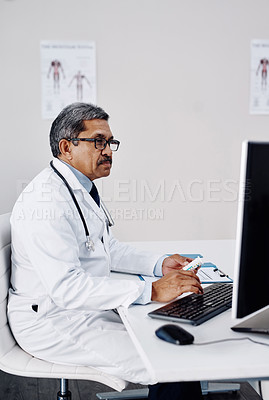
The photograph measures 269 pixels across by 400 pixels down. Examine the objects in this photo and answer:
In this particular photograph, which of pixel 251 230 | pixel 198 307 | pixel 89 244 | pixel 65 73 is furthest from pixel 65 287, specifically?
pixel 65 73

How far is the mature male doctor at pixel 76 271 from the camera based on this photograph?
1.32m

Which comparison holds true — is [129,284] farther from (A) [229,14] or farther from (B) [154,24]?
(A) [229,14]

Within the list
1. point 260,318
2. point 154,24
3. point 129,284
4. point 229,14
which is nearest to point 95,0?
point 154,24

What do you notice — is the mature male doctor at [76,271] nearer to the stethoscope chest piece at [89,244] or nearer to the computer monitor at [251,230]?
the stethoscope chest piece at [89,244]

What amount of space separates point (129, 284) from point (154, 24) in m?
2.07

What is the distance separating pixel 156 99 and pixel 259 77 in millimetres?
720

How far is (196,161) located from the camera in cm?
301

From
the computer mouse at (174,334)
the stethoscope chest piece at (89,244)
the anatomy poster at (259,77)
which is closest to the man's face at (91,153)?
the stethoscope chest piece at (89,244)

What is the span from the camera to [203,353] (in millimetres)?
943

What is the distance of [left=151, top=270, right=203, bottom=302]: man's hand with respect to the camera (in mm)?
1288

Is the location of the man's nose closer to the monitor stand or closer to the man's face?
the man's face

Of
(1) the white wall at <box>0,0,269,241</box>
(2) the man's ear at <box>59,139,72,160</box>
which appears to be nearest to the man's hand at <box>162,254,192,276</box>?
(2) the man's ear at <box>59,139,72,160</box>

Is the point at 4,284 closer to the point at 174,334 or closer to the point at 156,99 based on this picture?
the point at 174,334

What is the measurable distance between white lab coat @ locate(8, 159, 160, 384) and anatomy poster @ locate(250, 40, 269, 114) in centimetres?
183
